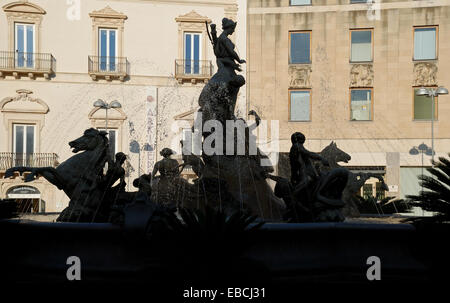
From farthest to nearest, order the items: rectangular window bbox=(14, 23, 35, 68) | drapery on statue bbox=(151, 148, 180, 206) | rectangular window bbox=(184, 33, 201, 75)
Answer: rectangular window bbox=(184, 33, 201, 75), rectangular window bbox=(14, 23, 35, 68), drapery on statue bbox=(151, 148, 180, 206)

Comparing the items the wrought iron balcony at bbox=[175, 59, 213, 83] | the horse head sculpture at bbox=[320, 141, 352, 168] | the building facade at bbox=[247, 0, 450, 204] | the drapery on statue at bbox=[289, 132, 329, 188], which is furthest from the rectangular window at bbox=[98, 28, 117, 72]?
the drapery on statue at bbox=[289, 132, 329, 188]

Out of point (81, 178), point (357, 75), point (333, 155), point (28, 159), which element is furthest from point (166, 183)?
point (28, 159)

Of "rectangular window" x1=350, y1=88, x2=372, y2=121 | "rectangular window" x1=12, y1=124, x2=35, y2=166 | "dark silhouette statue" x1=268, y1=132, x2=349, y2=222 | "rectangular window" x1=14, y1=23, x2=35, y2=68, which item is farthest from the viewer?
"rectangular window" x1=14, y1=23, x2=35, y2=68

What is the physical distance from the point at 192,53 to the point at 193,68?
0.89 m

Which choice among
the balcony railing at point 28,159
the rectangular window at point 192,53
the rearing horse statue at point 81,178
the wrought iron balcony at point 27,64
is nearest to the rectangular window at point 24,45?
the wrought iron balcony at point 27,64

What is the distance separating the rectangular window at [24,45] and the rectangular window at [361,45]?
16.2 meters

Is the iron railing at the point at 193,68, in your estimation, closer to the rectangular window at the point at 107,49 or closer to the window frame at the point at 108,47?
the window frame at the point at 108,47

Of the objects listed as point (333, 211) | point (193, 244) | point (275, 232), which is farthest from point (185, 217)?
point (333, 211)

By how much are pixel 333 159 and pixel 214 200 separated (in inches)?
138

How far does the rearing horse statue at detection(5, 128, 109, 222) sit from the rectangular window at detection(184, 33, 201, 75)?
71.3 ft

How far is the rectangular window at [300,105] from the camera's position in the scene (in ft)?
90.4

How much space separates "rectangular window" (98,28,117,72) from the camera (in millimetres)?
29094

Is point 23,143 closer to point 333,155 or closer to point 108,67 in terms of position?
point 108,67

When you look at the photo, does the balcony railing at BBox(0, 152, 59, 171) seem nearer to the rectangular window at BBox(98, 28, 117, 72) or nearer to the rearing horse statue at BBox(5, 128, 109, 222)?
the rectangular window at BBox(98, 28, 117, 72)
